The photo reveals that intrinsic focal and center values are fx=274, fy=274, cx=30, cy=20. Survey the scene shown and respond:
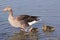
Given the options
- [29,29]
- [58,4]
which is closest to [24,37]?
[29,29]

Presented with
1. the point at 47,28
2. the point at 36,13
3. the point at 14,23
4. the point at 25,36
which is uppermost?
the point at 36,13

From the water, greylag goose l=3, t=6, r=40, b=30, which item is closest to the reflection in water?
the water

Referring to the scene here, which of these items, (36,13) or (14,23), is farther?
(36,13)

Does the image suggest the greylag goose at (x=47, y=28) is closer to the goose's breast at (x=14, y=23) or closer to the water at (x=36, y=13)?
the water at (x=36, y=13)

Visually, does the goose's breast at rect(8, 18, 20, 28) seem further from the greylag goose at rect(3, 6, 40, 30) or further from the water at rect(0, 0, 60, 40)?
the water at rect(0, 0, 60, 40)

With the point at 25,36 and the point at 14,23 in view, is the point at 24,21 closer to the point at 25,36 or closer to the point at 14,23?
the point at 14,23

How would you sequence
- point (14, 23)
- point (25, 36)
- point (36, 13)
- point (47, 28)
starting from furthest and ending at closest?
point (36, 13) < point (14, 23) < point (47, 28) < point (25, 36)

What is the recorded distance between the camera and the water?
11875mm

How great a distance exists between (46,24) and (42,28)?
685 millimetres

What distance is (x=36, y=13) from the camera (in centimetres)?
1470

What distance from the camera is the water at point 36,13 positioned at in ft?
39.0

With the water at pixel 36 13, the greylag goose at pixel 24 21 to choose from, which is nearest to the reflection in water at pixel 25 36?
the water at pixel 36 13

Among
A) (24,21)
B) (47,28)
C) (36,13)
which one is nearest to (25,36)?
(24,21)

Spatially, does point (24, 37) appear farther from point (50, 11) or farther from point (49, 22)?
point (50, 11)
